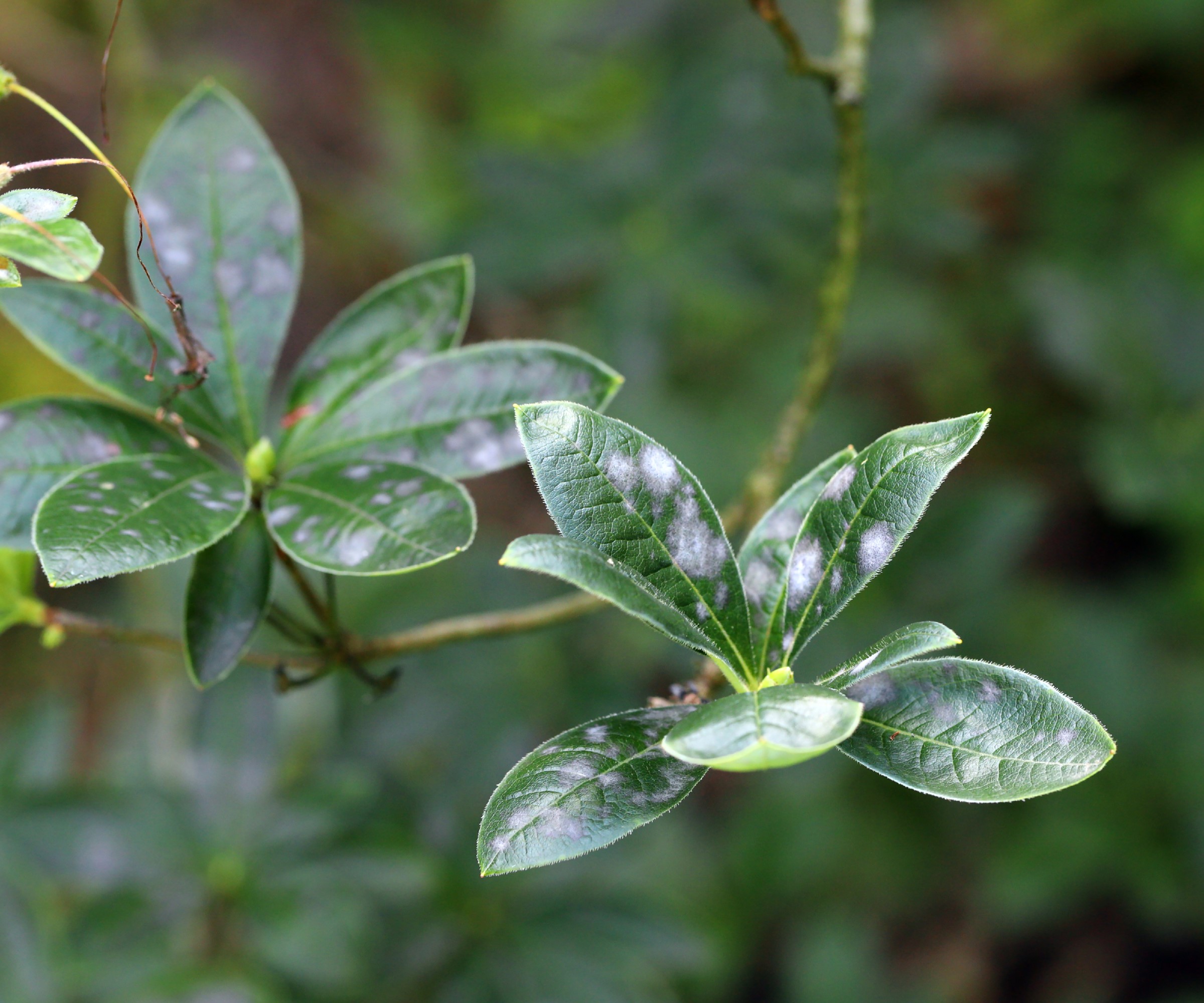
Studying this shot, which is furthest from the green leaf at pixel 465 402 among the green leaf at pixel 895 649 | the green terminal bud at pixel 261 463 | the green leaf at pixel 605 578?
the green leaf at pixel 895 649

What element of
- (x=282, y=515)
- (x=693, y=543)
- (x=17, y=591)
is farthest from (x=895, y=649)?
(x=17, y=591)

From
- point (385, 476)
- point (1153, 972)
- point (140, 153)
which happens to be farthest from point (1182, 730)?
point (140, 153)

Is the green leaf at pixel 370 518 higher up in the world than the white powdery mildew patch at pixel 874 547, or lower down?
lower down

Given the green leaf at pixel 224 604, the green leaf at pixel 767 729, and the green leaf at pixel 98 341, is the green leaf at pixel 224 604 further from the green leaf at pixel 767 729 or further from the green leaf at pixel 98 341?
the green leaf at pixel 767 729

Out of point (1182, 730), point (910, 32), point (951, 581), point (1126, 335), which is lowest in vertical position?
point (1182, 730)

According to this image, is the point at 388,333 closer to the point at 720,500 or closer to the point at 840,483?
the point at 840,483

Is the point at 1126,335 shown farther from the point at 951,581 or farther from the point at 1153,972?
the point at 1153,972
